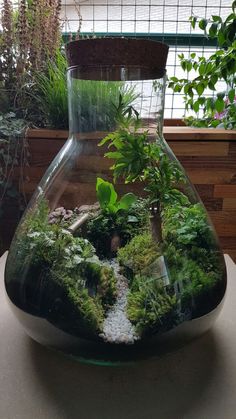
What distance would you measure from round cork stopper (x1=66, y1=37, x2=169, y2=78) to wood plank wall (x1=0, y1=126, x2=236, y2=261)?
1.76ft

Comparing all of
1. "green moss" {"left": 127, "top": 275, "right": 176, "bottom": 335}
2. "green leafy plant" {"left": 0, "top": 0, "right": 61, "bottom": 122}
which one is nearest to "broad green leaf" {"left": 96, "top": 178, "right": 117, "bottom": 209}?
"green moss" {"left": 127, "top": 275, "right": 176, "bottom": 335}

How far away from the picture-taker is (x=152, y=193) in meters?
0.44

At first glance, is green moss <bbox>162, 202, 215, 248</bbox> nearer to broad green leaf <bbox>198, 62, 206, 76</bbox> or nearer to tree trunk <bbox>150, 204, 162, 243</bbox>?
tree trunk <bbox>150, 204, 162, 243</bbox>

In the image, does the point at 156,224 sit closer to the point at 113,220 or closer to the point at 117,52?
the point at 113,220

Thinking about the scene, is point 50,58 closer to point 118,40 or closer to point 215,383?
point 118,40

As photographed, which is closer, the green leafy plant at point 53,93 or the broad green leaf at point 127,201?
the broad green leaf at point 127,201

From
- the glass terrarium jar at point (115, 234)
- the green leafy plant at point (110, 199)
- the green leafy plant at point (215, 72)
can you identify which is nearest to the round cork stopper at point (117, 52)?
the glass terrarium jar at point (115, 234)

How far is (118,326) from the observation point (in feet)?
1.21

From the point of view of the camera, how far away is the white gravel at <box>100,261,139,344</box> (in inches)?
14.3

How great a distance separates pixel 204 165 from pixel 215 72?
0.23 metres

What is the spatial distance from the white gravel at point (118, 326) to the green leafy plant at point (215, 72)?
2.04ft

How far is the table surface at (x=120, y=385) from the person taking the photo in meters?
0.36

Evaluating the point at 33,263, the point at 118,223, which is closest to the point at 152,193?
the point at 118,223

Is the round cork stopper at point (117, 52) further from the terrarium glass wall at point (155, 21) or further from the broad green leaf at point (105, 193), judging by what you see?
the terrarium glass wall at point (155, 21)
